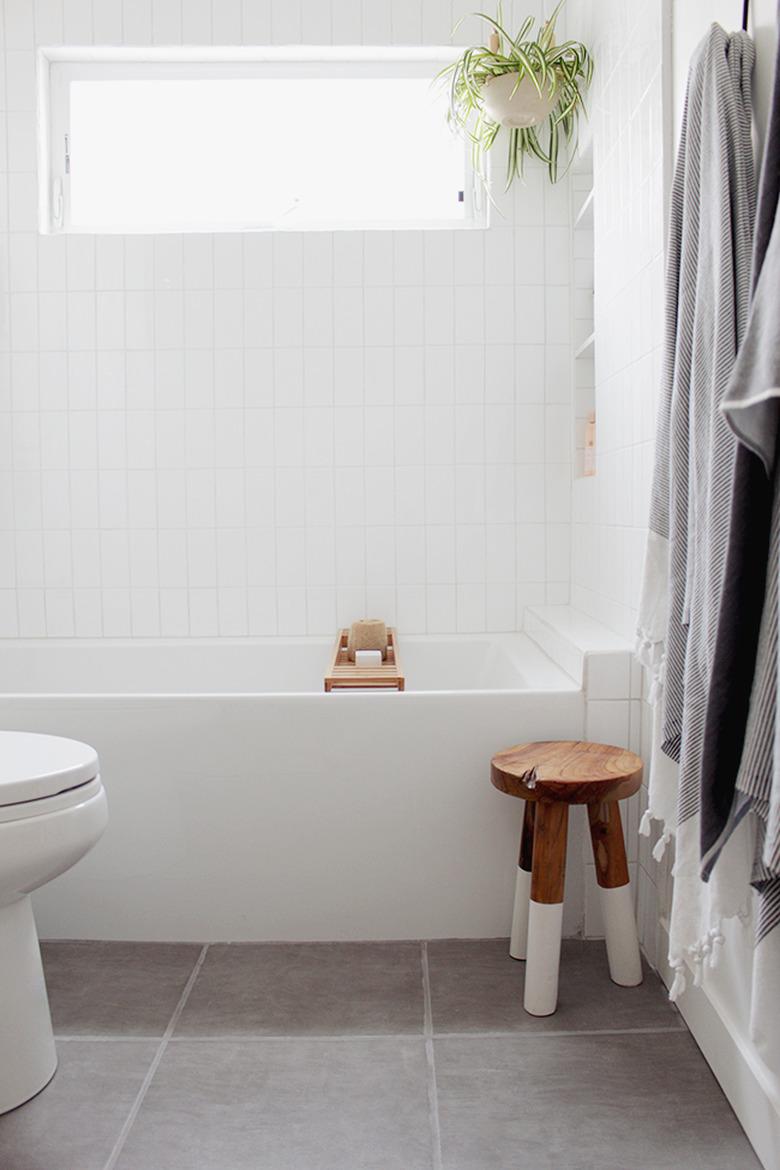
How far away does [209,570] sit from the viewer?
3.05 m

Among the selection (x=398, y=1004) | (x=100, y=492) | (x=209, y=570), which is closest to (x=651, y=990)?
(x=398, y=1004)

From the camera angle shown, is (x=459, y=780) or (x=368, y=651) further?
(x=368, y=651)

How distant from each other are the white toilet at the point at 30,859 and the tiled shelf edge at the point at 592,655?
1.01 meters

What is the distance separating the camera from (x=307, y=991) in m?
1.93

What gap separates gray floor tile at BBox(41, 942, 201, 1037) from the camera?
5.98 ft

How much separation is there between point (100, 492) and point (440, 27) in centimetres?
168

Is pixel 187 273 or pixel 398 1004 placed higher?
pixel 187 273

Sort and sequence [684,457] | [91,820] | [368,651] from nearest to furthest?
1. [684,457]
2. [91,820]
3. [368,651]

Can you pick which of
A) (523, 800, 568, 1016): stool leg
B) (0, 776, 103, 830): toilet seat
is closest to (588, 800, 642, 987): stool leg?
(523, 800, 568, 1016): stool leg

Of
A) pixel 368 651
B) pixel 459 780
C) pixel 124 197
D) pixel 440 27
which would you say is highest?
pixel 440 27

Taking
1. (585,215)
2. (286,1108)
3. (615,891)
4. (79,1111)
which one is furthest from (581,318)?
(79,1111)

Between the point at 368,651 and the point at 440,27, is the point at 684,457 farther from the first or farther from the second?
the point at 440,27

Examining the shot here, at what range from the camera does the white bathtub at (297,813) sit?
6.97ft

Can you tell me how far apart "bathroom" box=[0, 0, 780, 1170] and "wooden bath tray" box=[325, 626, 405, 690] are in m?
0.02
